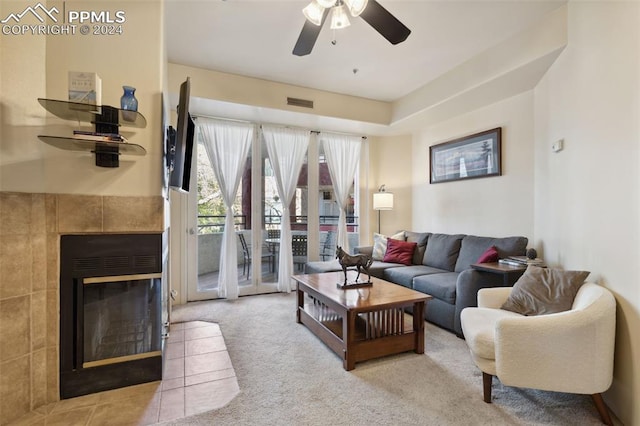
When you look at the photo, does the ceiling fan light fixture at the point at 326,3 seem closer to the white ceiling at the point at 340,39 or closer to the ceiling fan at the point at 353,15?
the ceiling fan at the point at 353,15

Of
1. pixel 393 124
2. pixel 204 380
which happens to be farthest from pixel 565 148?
pixel 204 380

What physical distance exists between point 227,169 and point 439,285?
318 centimetres

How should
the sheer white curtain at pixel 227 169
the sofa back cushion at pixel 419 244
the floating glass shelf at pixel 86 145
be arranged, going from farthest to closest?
1. the sofa back cushion at pixel 419 244
2. the sheer white curtain at pixel 227 169
3. the floating glass shelf at pixel 86 145

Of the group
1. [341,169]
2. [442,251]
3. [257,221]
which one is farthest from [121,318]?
[341,169]

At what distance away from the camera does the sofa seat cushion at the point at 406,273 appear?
3.72 meters

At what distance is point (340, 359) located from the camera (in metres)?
2.53

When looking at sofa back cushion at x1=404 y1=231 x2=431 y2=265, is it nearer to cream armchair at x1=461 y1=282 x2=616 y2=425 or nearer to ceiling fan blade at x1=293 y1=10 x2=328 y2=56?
cream armchair at x1=461 y1=282 x2=616 y2=425

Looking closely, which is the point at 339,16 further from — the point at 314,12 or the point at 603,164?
the point at 603,164

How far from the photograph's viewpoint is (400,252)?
4441 millimetres

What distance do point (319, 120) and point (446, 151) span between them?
196 cm

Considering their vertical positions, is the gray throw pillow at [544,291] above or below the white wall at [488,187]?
below

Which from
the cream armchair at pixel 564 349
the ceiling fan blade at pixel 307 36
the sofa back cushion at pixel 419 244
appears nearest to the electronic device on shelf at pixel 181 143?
the ceiling fan blade at pixel 307 36

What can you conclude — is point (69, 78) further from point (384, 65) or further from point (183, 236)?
point (384, 65)

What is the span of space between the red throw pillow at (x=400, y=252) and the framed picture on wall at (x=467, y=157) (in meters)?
1.14
